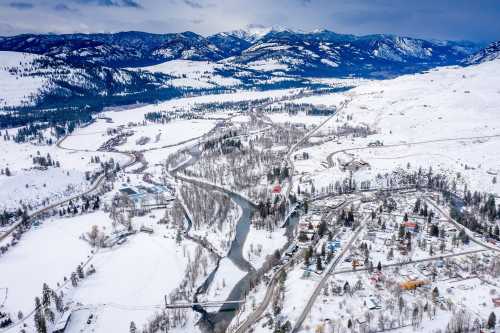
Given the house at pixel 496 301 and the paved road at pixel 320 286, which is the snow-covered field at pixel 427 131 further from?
the house at pixel 496 301

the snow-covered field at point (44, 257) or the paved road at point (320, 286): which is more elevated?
the paved road at point (320, 286)

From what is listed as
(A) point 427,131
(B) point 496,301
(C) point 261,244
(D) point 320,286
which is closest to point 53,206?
(C) point 261,244

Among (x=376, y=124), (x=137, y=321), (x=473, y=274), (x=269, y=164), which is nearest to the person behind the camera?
(x=137, y=321)

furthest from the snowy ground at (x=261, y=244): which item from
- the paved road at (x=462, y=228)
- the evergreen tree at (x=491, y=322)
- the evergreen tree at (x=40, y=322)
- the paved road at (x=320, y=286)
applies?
the evergreen tree at (x=491, y=322)

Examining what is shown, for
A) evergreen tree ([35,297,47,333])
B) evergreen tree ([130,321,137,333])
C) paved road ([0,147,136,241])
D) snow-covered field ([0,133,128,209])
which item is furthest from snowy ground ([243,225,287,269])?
snow-covered field ([0,133,128,209])

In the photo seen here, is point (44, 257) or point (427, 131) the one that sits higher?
point (427, 131)

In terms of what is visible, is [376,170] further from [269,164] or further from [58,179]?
[58,179]

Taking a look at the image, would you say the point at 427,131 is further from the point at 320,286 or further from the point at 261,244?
the point at 320,286

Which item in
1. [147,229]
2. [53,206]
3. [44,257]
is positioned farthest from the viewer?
[53,206]

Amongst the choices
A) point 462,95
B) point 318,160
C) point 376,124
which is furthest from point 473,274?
point 462,95

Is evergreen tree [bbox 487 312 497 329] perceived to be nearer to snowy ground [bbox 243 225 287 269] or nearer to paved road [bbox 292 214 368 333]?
paved road [bbox 292 214 368 333]

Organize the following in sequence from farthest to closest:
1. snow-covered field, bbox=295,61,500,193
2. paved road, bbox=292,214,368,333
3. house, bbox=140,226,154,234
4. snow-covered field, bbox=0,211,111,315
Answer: snow-covered field, bbox=295,61,500,193 < house, bbox=140,226,154,234 < snow-covered field, bbox=0,211,111,315 < paved road, bbox=292,214,368,333
